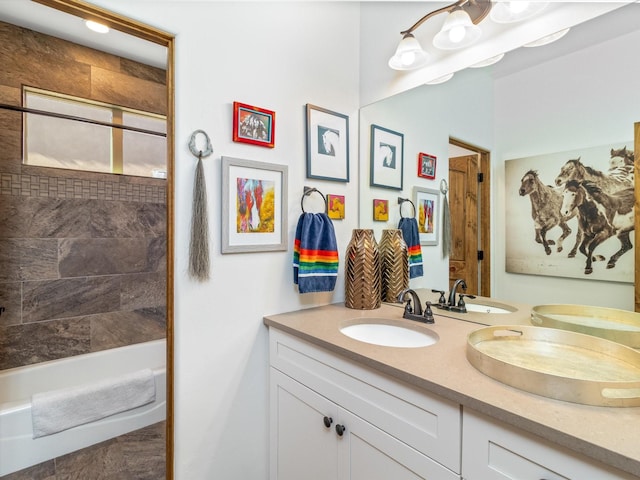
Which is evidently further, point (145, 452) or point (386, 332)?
point (145, 452)

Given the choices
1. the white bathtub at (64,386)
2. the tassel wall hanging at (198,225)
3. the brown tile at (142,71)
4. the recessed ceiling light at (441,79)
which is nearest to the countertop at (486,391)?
the tassel wall hanging at (198,225)

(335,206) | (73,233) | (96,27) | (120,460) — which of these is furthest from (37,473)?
(96,27)

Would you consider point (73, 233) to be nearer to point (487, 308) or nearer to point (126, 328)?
Result: point (126, 328)

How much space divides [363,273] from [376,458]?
30.9 inches

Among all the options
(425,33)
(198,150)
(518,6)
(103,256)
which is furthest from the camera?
(103,256)

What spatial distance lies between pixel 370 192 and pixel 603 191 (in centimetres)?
100

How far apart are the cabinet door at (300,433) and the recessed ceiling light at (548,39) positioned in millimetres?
1505

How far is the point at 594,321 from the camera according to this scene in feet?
3.50

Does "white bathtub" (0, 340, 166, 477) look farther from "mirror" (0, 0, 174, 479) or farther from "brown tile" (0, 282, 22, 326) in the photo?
"brown tile" (0, 282, 22, 326)

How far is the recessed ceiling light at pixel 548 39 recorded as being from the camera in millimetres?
1125

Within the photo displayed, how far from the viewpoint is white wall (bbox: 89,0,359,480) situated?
50.4 inches

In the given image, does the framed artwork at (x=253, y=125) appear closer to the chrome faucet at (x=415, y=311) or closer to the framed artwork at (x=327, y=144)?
the framed artwork at (x=327, y=144)

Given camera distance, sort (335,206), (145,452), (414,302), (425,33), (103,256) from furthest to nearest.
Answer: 1. (103,256)
2. (145,452)
3. (335,206)
4. (425,33)
5. (414,302)

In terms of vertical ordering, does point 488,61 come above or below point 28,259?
above
